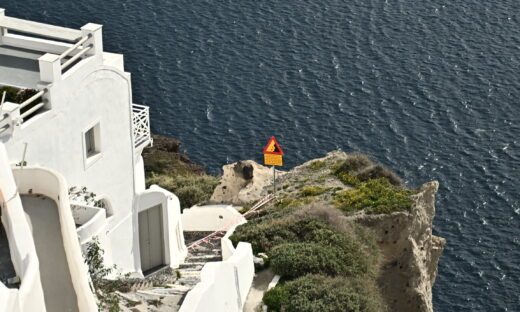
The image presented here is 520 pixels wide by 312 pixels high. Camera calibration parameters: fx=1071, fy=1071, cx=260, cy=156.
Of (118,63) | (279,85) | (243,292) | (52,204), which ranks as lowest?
(243,292)

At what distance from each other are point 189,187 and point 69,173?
2374 centimetres

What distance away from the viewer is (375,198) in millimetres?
50219

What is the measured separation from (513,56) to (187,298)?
62.7 m

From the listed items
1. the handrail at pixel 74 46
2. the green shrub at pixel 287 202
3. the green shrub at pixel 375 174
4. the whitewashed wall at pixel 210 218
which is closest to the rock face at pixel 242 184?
the green shrub at pixel 287 202

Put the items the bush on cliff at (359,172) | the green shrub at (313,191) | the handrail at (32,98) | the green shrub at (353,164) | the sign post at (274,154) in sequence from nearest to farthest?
the handrail at (32,98) < the green shrub at (313,191) < the bush on cliff at (359,172) < the sign post at (274,154) < the green shrub at (353,164)

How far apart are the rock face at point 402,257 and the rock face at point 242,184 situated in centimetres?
1095

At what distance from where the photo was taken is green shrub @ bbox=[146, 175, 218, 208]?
59.6 m

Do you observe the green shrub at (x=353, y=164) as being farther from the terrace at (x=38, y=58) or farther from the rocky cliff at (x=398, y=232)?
the terrace at (x=38, y=58)

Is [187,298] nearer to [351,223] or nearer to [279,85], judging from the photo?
[351,223]

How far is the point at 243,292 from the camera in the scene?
41312 mm

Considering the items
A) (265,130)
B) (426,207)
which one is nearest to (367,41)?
(265,130)

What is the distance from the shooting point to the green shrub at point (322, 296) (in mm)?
39875

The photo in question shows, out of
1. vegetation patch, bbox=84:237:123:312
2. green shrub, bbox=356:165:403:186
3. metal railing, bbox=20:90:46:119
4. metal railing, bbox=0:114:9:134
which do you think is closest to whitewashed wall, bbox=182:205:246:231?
green shrub, bbox=356:165:403:186

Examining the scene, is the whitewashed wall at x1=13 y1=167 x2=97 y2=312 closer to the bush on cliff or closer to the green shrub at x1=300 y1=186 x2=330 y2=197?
the green shrub at x1=300 y1=186 x2=330 y2=197
